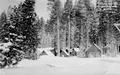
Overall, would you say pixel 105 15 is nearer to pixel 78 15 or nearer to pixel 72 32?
pixel 78 15

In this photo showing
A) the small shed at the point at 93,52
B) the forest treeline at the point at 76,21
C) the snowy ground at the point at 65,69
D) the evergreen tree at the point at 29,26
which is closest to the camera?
the snowy ground at the point at 65,69

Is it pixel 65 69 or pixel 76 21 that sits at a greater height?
pixel 76 21

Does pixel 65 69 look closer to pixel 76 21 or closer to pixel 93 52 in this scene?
pixel 93 52

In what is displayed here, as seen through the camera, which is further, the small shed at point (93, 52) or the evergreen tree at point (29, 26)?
the small shed at point (93, 52)

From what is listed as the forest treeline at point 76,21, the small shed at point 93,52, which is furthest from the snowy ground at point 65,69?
the small shed at point 93,52

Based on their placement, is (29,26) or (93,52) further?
(93,52)

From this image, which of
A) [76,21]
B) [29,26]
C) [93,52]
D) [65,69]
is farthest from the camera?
[76,21]

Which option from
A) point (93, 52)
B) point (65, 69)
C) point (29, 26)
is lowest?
point (93, 52)

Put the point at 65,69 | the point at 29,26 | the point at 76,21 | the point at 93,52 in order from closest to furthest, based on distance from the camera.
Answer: the point at 65,69 → the point at 29,26 → the point at 93,52 → the point at 76,21

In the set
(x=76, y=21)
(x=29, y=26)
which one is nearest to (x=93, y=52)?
(x=76, y=21)

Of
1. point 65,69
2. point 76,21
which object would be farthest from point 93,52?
point 65,69

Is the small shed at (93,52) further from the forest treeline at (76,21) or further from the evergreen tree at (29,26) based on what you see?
the evergreen tree at (29,26)

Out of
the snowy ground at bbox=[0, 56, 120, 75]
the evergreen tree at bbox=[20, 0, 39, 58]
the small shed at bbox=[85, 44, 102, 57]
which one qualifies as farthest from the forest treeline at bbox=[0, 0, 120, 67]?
the snowy ground at bbox=[0, 56, 120, 75]

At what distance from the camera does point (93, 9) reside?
61.3 meters
